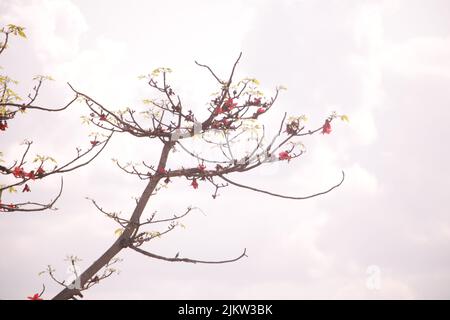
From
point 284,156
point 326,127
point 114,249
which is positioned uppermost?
point 326,127

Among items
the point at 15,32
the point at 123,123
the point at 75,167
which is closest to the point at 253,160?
the point at 123,123

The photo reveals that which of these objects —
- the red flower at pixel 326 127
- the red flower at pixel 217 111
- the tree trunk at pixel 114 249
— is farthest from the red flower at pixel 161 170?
the red flower at pixel 326 127

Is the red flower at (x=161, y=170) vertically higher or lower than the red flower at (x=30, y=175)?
higher

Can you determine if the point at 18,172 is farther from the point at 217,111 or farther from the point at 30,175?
the point at 217,111

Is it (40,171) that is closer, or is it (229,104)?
(40,171)

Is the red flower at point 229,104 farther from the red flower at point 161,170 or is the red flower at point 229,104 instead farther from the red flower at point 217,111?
the red flower at point 161,170

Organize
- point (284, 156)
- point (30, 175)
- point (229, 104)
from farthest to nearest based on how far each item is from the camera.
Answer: point (229, 104) → point (284, 156) → point (30, 175)

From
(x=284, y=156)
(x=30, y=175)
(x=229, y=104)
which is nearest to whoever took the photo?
(x=30, y=175)

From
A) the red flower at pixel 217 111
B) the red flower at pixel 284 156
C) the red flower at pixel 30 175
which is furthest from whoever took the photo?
the red flower at pixel 217 111

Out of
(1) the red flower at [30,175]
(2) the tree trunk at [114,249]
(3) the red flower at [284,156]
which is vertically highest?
(3) the red flower at [284,156]

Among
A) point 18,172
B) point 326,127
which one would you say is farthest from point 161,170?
point 326,127

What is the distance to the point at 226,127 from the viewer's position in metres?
7.77

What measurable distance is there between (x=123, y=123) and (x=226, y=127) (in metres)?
1.84

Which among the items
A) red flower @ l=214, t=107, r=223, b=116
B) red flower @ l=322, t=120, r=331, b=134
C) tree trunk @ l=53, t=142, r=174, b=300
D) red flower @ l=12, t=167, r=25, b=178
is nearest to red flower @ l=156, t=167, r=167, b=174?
tree trunk @ l=53, t=142, r=174, b=300
